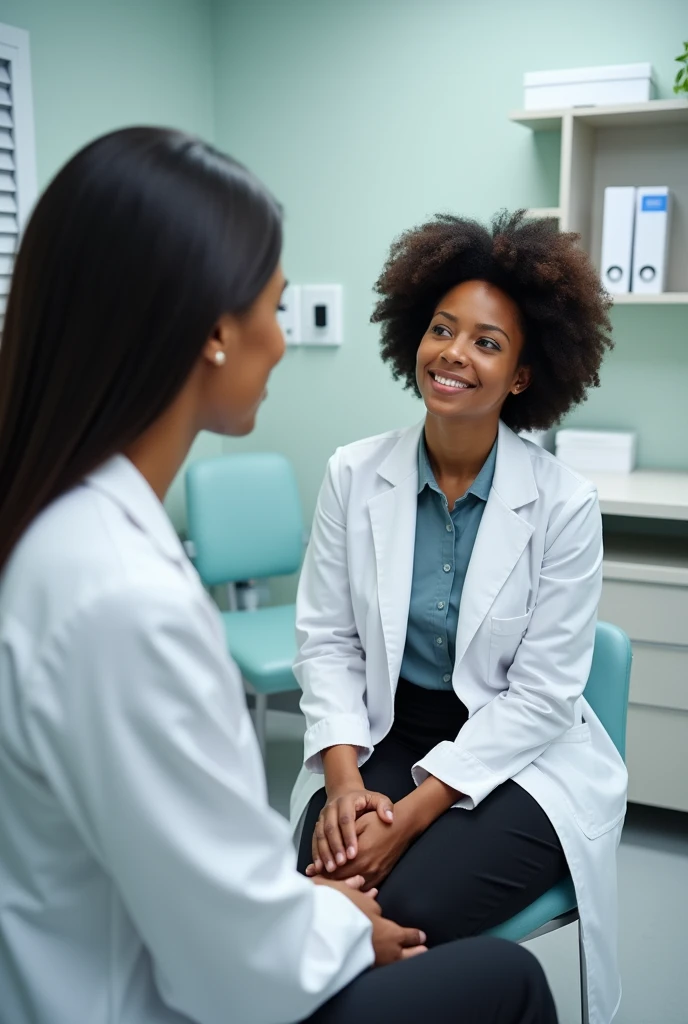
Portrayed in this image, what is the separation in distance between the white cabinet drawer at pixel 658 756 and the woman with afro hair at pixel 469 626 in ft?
2.71

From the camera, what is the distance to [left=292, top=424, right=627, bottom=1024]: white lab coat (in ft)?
4.42

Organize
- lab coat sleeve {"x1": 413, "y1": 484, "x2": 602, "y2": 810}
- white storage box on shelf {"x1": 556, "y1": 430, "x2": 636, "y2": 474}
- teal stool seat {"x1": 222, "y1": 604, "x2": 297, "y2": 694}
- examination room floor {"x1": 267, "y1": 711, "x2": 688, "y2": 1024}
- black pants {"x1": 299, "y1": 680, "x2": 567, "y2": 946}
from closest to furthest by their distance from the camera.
→ black pants {"x1": 299, "y1": 680, "x2": 567, "y2": 946}
lab coat sleeve {"x1": 413, "y1": 484, "x2": 602, "y2": 810}
examination room floor {"x1": 267, "y1": 711, "x2": 688, "y2": 1024}
teal stool seat {"x1": 222, "y1": 604, "x2": 297, "y2": 694}
white storage box on shelf {"x1": 556, "y1": 430, "x2": 636, "y2": 474}

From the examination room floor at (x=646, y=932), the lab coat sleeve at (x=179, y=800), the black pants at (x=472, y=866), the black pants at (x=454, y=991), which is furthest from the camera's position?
the examination room floor at (x=646, y=932)

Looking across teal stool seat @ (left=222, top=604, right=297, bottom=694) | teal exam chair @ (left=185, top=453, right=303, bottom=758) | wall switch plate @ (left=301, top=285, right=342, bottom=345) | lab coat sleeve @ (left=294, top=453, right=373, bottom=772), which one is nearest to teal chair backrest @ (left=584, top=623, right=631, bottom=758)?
lab coat sleeve @ (left=294, top=453, right=373, bottom=772)

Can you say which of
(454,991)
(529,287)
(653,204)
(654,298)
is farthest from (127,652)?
(653,204)

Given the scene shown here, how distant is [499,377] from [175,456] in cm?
78

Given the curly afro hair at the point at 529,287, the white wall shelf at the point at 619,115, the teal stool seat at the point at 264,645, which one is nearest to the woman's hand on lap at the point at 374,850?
the curly afro hair at the point at 529,287

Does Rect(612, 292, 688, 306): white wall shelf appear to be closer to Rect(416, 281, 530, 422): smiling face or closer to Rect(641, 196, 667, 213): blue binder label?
Rect(641, 196, 667, 213): blue binder label

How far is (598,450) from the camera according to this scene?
2.51m

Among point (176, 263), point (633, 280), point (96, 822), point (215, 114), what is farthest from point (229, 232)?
point (215, 114)

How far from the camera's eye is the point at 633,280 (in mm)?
2379

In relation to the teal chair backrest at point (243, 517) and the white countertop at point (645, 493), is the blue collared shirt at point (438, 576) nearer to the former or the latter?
the white countertop at point (645, 493)

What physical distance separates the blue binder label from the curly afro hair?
2.94 feet

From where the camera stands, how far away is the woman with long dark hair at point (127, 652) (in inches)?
26.1
